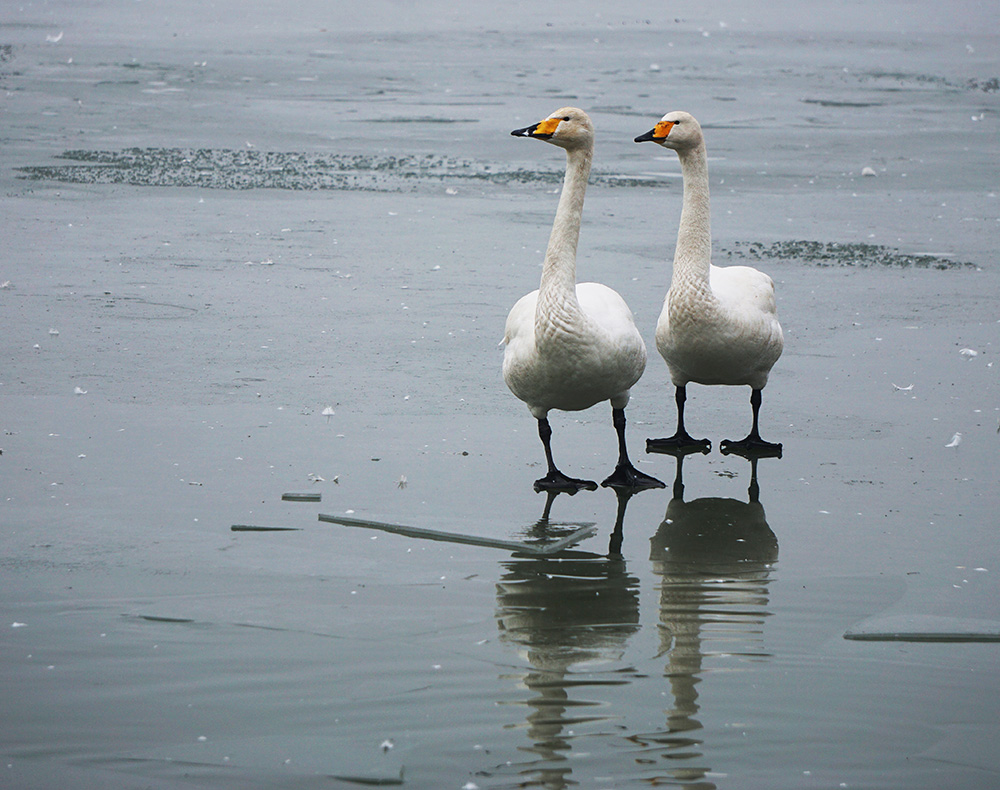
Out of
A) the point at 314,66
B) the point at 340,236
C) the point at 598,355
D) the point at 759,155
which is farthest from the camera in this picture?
the point at 314,66

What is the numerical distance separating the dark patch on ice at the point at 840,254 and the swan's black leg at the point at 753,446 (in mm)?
4459

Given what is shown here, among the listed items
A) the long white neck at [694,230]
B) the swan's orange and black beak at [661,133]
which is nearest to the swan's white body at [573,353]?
the long white neck at [694,230]

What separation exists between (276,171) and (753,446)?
29.7ft

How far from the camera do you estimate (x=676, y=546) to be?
222 inches

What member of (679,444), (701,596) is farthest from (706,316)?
(701,596)

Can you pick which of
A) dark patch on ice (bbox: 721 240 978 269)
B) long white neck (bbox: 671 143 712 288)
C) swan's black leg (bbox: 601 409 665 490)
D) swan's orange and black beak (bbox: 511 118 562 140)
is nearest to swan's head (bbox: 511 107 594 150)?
swan's orange and black beak (bbox: 511 118 562 140)

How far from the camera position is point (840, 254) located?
452 inches

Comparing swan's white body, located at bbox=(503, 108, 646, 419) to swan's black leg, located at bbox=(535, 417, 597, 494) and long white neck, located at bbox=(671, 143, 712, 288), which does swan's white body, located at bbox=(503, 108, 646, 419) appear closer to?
swan's black leg, located at bbox=(535, 417, 597, 494)

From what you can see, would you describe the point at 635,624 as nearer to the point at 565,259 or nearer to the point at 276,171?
the point at 565,259

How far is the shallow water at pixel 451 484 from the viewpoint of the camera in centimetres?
397

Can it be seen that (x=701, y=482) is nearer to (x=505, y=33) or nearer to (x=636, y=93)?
(x=636, y=93)

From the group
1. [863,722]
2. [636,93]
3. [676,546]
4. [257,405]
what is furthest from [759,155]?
[863,722]

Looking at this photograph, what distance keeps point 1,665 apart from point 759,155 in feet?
44.2

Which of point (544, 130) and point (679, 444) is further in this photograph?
point (679, 444)
